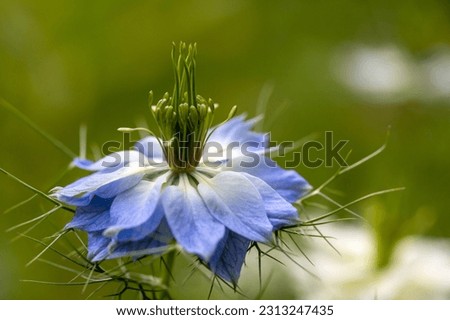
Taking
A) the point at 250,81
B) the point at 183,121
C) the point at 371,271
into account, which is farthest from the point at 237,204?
the point at 250,81

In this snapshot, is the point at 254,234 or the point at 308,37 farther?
the point at 308,37

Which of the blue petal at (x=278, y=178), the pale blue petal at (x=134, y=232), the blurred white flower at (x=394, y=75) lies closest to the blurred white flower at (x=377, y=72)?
the blurred white flower at (x=394, y=75)

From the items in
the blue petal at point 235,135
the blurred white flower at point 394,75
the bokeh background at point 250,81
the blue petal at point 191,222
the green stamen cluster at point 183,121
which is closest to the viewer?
the blue petal at point 191,222

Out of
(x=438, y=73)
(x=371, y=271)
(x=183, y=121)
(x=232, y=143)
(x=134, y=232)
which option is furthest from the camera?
(x=438, y=73)

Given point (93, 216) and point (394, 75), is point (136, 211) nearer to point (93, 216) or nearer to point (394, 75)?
point (93, 216)

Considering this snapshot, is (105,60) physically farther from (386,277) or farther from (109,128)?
(386,277)

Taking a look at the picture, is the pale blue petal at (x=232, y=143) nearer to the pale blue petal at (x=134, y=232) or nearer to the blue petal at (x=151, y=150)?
the blue petal at (x=151, y=150)
